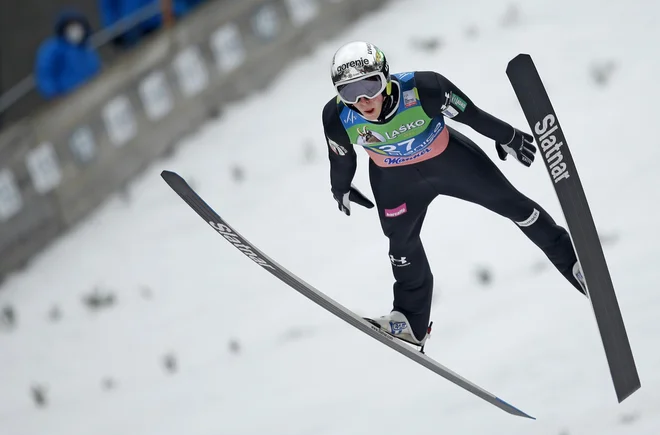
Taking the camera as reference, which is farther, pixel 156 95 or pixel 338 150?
pixel 156 95

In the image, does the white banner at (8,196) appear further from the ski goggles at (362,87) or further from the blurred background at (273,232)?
the ski goggles at (362,87)

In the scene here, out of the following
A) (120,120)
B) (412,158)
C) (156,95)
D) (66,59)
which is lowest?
(412,158)

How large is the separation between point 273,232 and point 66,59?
3005 millimetres

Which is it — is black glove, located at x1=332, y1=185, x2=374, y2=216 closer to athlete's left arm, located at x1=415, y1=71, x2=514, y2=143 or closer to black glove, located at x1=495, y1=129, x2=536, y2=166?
athlete's left arm, located at x1=415, y1=71, x2=514, y2=143

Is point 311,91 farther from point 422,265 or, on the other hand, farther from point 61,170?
point 422,265

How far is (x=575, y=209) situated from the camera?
4848 millimetres

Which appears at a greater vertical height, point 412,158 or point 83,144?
point 83,144

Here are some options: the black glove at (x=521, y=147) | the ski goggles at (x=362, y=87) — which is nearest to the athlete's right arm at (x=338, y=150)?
the ski goggles at (x=362, y=87)

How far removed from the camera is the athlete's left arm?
479 centimetres

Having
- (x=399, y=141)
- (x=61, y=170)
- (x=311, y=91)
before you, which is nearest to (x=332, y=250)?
(x=311, y=91)

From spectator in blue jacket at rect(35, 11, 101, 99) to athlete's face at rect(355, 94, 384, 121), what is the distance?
231 inches

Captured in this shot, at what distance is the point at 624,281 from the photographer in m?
7.03

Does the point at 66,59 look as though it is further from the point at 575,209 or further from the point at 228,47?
the point at 575,209

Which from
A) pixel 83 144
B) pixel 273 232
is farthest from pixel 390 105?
pixel 83 144
